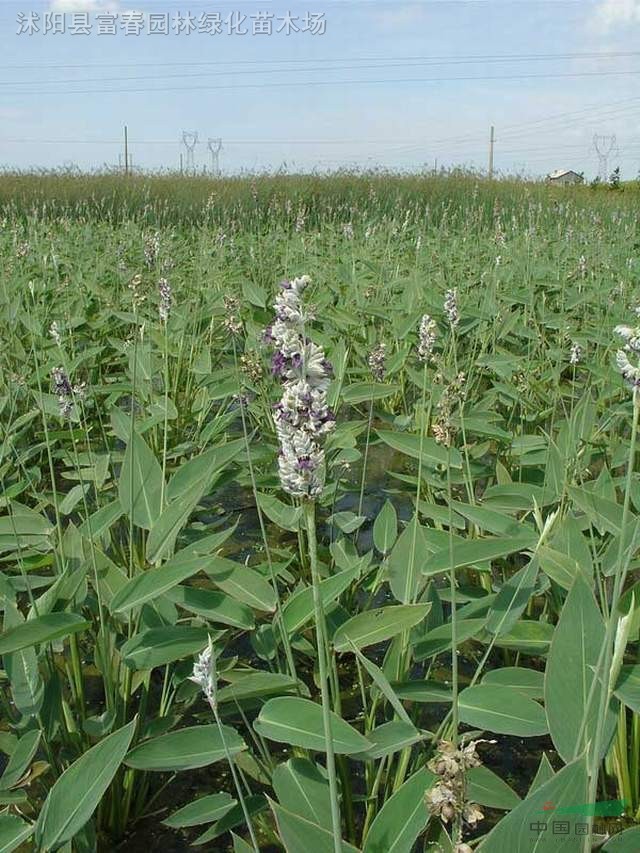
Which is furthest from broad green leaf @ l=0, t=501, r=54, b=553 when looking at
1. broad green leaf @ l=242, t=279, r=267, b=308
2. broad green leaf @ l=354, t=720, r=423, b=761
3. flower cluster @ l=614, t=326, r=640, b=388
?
broad green leaf @ l=242, t=279, r=267, b=308

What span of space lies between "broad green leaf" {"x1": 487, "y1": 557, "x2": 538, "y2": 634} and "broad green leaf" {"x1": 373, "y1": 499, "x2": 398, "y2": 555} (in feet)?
1.26

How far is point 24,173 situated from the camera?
11.7 meters

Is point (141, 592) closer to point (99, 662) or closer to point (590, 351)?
point (99, 662)

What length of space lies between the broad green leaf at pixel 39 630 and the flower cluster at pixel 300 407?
529 millimetres

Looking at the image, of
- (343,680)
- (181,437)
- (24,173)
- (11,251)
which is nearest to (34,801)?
(343,680)

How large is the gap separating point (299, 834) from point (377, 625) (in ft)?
1.07

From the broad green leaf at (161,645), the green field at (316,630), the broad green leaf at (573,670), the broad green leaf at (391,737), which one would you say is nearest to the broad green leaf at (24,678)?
the green field at (316,630)

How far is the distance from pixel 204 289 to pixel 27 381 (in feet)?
4.45

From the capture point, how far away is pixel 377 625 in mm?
1038

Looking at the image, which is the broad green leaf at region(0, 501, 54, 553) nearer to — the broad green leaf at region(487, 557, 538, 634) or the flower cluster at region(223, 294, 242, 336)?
the flower cluster at region(223, 294, 242, 336)

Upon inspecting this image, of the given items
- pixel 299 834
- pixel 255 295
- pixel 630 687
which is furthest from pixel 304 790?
pixel 255 295

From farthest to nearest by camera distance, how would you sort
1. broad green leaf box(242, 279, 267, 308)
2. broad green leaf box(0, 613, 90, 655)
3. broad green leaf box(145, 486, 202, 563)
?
1. broad green leaf box(242, 279, 267, 308)
2. broad green leaf box(145, 486, 202, 563)
3. broad green leaf box(0, 613, 90, 655)

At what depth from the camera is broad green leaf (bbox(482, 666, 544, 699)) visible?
1.04 meters

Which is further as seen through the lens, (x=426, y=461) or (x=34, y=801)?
(x=426, y=461)
